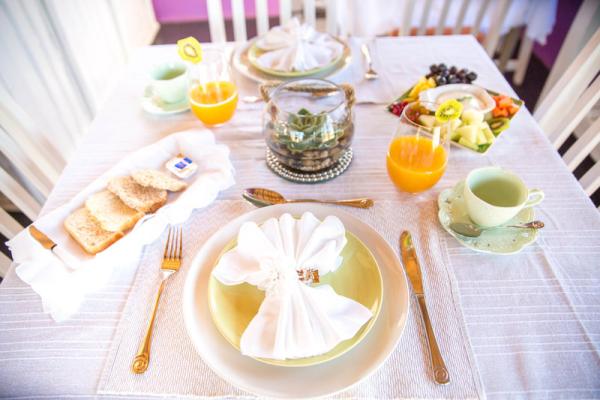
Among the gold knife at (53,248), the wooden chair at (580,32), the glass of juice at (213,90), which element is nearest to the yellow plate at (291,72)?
the glass of juice at (213,90)

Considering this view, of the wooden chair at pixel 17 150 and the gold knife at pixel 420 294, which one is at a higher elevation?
the gold knife at pixel 420 294

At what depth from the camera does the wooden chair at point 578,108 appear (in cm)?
103

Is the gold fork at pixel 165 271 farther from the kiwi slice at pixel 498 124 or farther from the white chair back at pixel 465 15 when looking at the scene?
the white chair back at pixel 465 15

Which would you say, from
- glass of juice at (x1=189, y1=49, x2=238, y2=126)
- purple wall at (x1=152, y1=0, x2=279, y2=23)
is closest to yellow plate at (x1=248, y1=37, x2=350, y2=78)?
glass of juice at (x1=189, y1=49, x2=238, y2=126)

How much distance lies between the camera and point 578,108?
1.07 m

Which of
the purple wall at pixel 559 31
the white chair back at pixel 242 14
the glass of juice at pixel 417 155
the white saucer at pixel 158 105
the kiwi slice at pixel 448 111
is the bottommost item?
the purple wall at pixel 559 31

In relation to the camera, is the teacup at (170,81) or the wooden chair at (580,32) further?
the wooden chair at (580,32)

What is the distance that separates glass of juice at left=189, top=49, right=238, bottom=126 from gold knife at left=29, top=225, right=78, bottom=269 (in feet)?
1.48

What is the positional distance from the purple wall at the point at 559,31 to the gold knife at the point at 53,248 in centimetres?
283

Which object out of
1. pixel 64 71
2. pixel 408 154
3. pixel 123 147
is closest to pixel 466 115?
pixel 408 154

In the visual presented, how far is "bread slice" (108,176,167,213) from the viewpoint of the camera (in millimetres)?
753

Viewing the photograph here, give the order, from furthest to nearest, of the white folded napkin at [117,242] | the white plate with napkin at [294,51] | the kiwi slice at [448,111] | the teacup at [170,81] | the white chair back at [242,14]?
the white chair back at [242,14]
the white plate with napkin at [294,51]
the teacup at [170,81]
the kiwi slice at [448,111]
the white folded napkin at [117,242]

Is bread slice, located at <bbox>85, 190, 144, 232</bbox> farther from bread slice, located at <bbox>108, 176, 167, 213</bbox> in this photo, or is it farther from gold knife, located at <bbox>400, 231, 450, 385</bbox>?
gold knife, located at <bbox>400, 231, 450, 385</bbox>

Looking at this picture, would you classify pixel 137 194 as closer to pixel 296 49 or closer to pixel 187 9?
pixel 296 49
